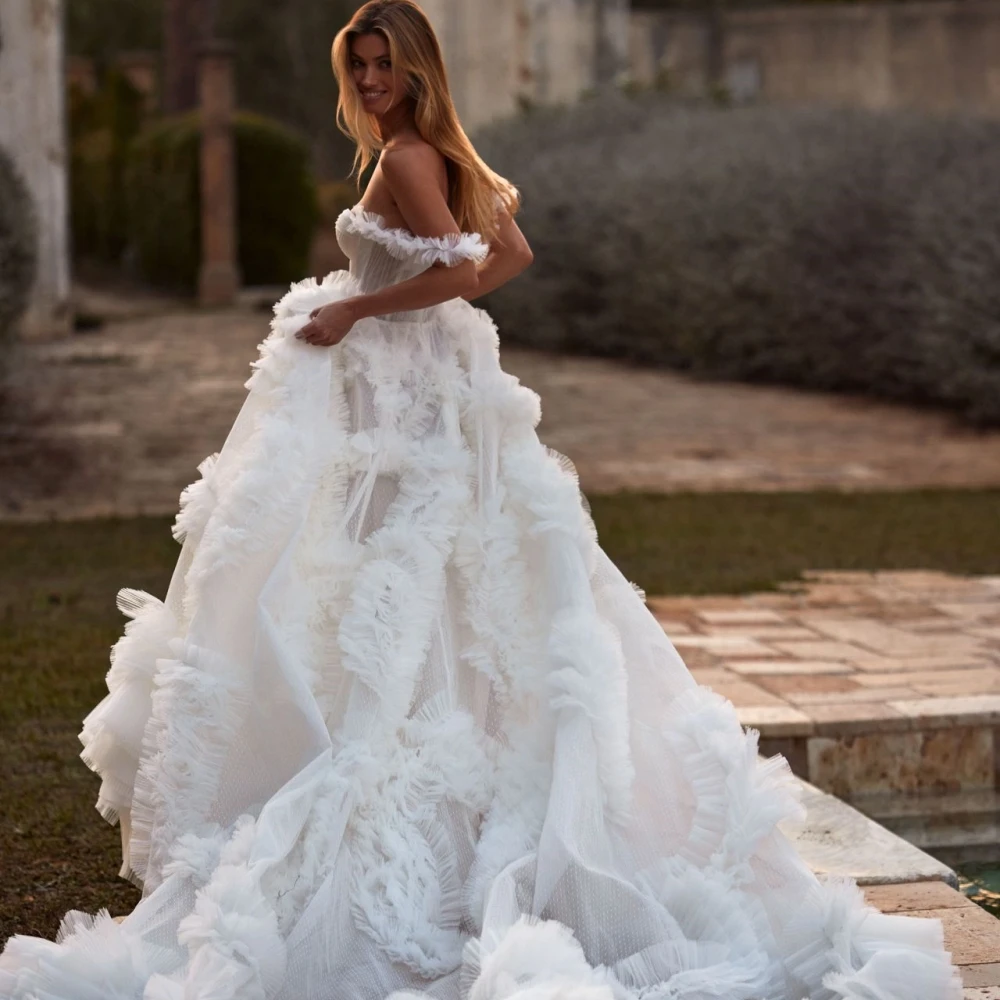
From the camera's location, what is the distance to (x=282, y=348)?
9.54 ft

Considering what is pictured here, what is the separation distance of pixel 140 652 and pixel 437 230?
0.88 m

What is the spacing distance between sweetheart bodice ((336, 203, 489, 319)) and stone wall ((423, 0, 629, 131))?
1288cm

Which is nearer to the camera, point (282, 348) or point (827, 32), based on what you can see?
point (282, 348)

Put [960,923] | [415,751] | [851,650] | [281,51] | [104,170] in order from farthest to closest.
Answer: [281,51] < [104,170] < [851,650] < [960,923] < [415,751]

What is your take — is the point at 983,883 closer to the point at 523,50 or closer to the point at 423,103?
the point at 423,103

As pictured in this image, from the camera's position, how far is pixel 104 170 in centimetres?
2044

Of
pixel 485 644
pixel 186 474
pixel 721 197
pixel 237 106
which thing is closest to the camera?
pixel 485 644

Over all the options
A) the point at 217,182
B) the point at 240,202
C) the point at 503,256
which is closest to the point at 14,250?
the point at 503,256

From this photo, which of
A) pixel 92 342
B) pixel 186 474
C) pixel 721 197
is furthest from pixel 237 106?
pixel 186 474

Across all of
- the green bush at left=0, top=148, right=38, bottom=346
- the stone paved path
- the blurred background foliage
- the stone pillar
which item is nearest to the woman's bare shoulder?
the stone paved path

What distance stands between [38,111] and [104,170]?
7837 millimetres

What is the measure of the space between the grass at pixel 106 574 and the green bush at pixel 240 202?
Result: 10742 mm

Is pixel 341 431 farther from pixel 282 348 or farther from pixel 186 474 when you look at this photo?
pixel 186 474

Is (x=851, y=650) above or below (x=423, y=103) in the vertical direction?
below
